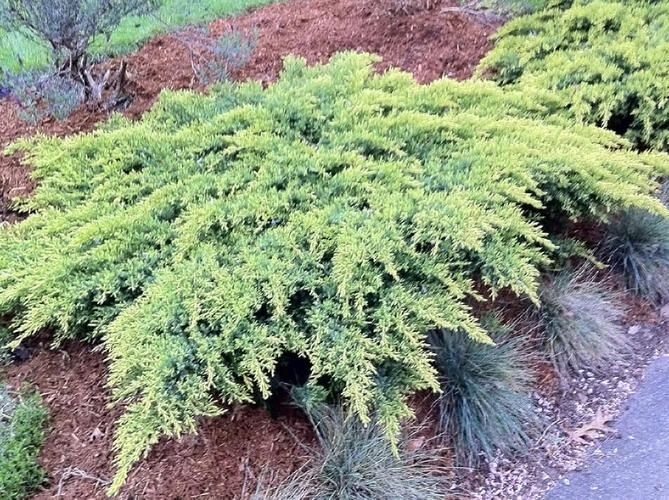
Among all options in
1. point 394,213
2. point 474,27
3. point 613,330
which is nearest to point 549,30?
point 474,27

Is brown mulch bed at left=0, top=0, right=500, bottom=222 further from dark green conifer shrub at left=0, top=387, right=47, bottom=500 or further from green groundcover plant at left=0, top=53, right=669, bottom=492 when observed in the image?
dark green conifer shrub at left=0, top=387, right=47, bottom=500

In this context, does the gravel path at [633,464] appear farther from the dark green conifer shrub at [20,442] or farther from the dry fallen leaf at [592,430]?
the dark green conifer shrub at [20,442]

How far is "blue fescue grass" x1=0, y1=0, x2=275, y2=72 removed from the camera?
205 inches

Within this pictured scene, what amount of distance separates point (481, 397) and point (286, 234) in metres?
1.21

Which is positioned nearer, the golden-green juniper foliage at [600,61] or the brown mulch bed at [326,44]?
the golden-green juniper foliage at [600,61]

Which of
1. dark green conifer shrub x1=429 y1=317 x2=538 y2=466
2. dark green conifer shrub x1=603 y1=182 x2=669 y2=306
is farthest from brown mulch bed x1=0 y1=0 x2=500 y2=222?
dark green conifer shrub x1=429 y1=317 x2=538 y2=466

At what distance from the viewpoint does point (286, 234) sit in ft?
9.27

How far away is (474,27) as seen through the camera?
211 inches

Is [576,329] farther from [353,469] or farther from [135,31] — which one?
[135,31]

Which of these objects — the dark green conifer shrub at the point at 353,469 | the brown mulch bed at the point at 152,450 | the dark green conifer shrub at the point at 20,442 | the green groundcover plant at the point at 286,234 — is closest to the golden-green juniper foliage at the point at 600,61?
the green groundcover plant at the point at 286,234

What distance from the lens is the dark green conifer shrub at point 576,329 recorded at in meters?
3.39

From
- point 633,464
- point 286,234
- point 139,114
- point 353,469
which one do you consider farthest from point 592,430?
point 139,114

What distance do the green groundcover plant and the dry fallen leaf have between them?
80 cm

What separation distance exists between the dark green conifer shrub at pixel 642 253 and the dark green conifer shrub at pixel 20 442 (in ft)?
10.7
